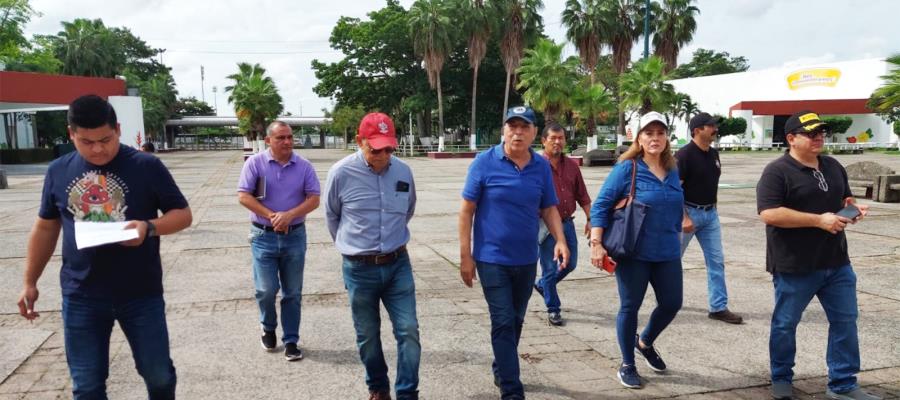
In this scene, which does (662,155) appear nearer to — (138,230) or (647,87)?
(138,230)

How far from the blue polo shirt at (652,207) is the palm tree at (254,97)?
42250mm

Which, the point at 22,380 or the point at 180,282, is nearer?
the point at 22,380

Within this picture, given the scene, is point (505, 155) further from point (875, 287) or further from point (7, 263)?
point (7, 263)

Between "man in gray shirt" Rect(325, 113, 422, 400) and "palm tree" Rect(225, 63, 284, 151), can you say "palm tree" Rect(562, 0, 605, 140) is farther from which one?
"man in gray shirt" Rect(325, 113, 422, 400)

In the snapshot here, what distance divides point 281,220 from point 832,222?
3.34m

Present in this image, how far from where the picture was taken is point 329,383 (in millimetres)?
4105

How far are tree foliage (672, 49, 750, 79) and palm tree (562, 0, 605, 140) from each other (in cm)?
3852

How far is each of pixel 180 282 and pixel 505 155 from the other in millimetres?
4686

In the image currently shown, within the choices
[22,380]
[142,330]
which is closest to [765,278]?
[142,330]

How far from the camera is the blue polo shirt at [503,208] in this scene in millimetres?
3613

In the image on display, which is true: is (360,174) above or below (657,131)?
below

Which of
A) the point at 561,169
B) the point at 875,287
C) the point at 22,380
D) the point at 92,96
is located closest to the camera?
the point at 92,96

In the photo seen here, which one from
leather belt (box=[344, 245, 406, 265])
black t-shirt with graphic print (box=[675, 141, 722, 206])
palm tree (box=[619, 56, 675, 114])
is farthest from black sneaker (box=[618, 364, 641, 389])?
palm tree (box=[619, 56, 675, 114])

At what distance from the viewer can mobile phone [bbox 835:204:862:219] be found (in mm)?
3592
